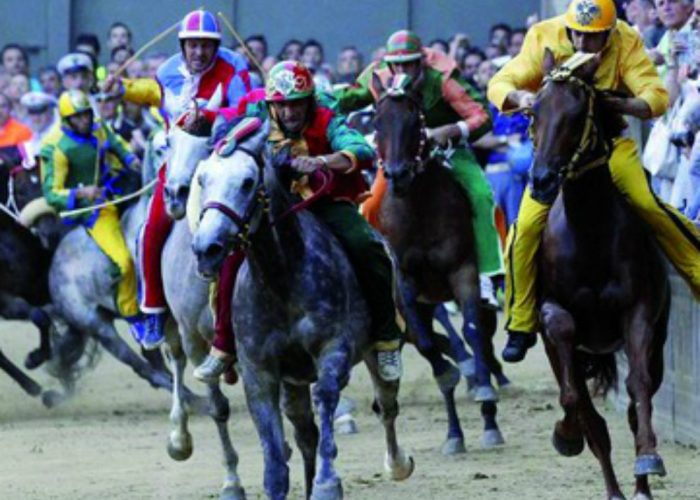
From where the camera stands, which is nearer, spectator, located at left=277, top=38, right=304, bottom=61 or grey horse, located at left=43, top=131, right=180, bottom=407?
grey horse, located at left=43, top=131, right=180, bottom=407

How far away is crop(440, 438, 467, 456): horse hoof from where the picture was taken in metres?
12.9

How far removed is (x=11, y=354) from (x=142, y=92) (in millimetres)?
6279

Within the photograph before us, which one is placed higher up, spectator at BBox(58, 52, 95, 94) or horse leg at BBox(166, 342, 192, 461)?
spectator at BBox(58, 52, 95, 94)

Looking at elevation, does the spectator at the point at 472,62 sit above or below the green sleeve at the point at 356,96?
below

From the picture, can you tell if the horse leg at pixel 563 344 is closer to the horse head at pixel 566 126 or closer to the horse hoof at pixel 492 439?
the horse head at pixel 566 126

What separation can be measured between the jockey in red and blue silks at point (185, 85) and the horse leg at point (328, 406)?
241 cm

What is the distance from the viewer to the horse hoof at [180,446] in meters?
12.2

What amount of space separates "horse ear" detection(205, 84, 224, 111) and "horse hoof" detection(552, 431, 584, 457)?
2584mm

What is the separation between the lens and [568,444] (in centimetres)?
1087

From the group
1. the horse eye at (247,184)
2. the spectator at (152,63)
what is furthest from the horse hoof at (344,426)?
the spectator at (152,63)

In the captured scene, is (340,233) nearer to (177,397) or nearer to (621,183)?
(621,183)

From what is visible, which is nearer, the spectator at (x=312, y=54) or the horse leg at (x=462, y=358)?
the horse leg at (x=462, y=358)

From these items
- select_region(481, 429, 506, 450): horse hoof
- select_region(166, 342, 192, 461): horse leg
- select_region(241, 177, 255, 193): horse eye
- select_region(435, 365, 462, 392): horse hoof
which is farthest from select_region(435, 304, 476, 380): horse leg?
select_region(241, 177, 255, 193): horse eye

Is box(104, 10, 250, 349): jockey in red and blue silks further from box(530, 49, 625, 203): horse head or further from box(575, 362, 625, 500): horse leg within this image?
box(575, 362, 625, 500): horse leg
